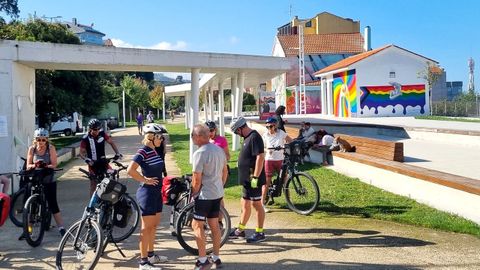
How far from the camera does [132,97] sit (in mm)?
61062

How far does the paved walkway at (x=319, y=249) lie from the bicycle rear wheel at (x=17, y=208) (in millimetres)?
130

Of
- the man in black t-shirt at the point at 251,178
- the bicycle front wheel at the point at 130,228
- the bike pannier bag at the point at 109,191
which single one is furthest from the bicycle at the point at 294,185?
the bike pannier bag at the point at 109,191

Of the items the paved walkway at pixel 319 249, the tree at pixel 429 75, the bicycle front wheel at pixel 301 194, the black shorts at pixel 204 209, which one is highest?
the tree at pixel 429 75

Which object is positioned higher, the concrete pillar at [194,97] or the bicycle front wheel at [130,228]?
the concrete pillar at [194,97]

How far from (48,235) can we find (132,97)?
55481 mm

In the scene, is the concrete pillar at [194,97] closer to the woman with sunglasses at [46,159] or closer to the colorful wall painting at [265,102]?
the woman with sunglasses at [46,159]

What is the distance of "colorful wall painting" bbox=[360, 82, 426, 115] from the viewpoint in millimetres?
32906

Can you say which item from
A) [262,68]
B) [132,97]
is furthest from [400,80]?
[132,97]

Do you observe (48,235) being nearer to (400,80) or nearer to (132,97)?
(400,80)

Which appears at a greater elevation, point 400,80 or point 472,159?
point 400,80

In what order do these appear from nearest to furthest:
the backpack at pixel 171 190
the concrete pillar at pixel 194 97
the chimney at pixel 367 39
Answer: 1. the backpack at pixel 171 190
2. the concrete pillar at pixel 194 97
3. the chimney at pixel 367 39

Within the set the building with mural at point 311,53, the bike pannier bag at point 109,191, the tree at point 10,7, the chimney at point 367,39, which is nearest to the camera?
the bike pannier bag at point 109,191

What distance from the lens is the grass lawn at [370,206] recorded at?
267 inches

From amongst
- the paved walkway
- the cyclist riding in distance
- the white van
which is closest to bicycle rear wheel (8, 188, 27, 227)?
the paved walkway
